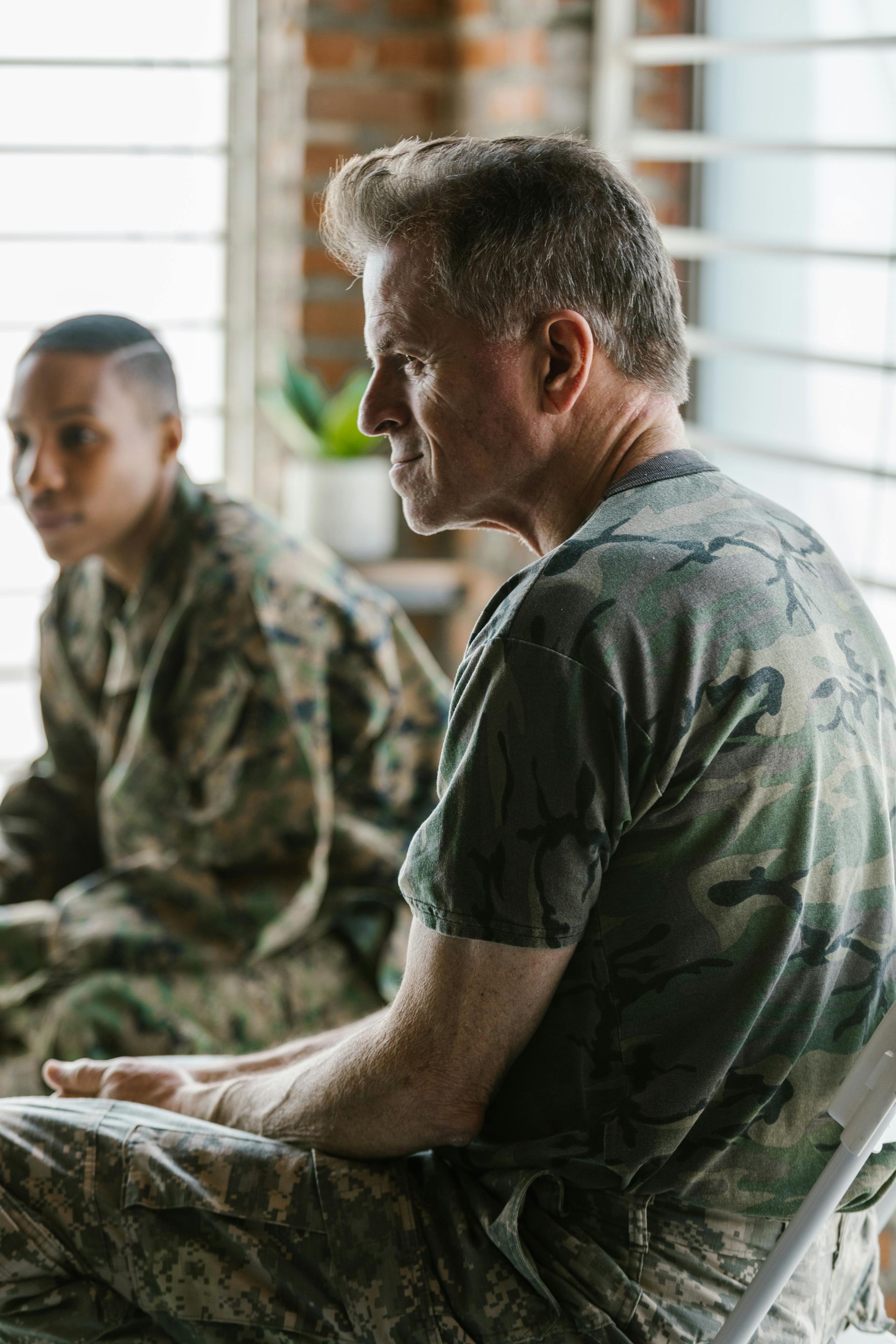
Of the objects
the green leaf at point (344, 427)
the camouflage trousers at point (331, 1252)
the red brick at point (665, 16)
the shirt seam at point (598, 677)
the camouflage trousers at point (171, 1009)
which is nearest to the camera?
the shirt seam at point (598, 677)

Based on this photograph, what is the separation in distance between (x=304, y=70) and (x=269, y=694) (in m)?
1.83

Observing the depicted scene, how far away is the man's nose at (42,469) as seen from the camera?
6.46ft

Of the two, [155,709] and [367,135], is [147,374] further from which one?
[367,135]

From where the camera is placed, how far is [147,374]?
2.02 metres

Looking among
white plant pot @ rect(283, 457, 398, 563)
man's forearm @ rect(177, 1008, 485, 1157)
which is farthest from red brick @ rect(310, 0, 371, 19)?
man's forearm @ rect(177, 1008, 485, 1157)

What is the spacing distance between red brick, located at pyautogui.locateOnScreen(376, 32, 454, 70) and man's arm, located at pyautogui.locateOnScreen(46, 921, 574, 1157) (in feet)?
8.36

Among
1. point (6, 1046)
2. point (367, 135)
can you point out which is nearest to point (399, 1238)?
point (6, 1046)

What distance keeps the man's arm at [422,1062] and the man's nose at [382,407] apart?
460 mm

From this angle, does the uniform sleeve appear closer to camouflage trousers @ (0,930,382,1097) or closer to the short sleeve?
camouflage trousers @ (0,930,382,1097)

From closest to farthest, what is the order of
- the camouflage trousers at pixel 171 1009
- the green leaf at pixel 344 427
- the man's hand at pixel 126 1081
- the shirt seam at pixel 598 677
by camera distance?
1. the shirt seam at pixel 598 677
2. the man's hand at pixel 126 1081
3. the camouflage trousers at pixel 171 1009
4. the green leaf at pixel 344 427

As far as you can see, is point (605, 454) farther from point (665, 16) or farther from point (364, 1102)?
point (665, 16)

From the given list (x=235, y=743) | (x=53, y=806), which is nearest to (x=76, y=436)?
(x=235, y=743)

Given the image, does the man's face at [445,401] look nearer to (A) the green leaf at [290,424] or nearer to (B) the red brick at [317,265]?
(A) the green leaf at [290,424]

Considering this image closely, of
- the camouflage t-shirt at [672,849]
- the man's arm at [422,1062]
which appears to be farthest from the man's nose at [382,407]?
the man's arm at [422,1062]
